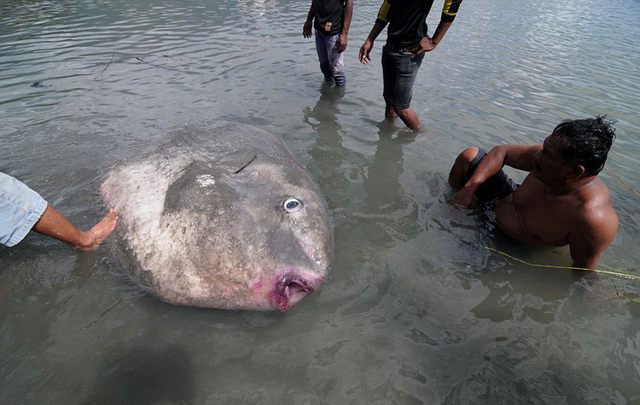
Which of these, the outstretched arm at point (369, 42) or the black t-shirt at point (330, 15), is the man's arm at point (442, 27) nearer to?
the outstretched arm at point (369, 42)

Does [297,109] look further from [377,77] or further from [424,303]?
[424,303]

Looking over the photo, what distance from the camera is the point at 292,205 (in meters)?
2.21

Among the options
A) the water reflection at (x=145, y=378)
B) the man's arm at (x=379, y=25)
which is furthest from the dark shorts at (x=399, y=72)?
the water reflection at (x=145, y=378)

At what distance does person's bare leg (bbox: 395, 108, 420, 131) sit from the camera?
4.95 m

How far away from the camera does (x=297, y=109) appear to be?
5895 mm

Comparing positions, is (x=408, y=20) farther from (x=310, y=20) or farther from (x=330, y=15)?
(x=310, y=20)

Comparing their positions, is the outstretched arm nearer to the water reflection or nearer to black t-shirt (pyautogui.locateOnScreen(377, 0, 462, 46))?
black t-shirt (pyautogui.locateOnScreen(377, 0, 462, 46))

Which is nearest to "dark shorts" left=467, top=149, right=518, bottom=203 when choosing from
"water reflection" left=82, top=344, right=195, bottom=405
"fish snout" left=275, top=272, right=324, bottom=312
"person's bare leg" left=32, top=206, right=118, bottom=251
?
"fish snout" left=275, top=272, right=324, bottom=312

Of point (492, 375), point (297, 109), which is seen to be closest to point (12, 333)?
point (492, 375)

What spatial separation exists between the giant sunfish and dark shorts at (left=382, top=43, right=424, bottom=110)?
A: 269cm

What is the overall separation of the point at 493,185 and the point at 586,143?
120cm

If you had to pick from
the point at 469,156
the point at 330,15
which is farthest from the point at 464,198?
the point at 330,15

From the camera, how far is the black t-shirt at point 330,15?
588 centimetres

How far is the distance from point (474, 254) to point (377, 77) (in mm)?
5353
